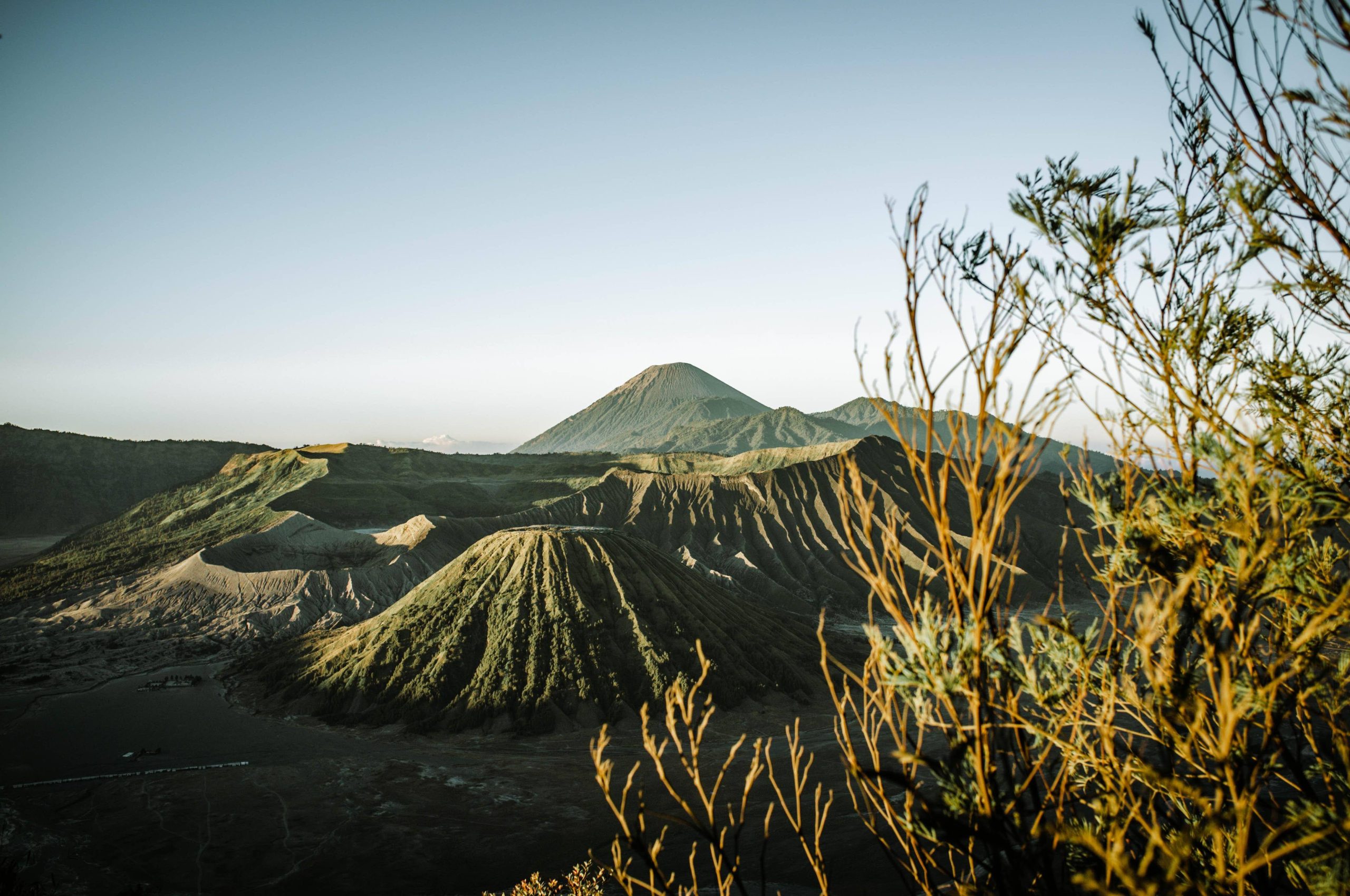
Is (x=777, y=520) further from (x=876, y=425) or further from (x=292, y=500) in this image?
(x=876, y=425)

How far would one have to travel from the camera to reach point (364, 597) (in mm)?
37125

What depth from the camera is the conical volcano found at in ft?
78.3

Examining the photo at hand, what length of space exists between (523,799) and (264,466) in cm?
5601

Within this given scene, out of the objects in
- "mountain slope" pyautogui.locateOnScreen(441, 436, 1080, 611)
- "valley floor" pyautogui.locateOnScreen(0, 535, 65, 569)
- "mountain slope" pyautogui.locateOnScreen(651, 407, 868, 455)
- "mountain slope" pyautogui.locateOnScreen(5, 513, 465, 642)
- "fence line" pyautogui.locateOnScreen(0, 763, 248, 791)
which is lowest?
"fence line" pyautogui.locateOnScreen(0, 763, 248, 791)

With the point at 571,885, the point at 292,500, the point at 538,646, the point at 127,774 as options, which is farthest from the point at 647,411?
the point at 571,885

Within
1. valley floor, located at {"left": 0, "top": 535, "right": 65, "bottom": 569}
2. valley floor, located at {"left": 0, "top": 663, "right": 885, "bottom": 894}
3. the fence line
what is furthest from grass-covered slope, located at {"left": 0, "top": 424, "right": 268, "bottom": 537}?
the fence line

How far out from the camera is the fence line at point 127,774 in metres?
18.3

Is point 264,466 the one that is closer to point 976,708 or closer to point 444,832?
point 444,832

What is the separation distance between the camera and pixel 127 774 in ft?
62.5

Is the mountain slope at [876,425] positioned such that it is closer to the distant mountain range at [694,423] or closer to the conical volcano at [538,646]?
the distant mountain range at [694,423]

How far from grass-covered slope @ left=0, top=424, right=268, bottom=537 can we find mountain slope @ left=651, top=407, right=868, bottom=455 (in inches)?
2723

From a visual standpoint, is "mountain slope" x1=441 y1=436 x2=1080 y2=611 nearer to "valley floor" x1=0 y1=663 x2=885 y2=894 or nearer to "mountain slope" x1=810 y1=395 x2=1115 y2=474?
"valley floor" x1=0 y1=663 x2=885 y2=894

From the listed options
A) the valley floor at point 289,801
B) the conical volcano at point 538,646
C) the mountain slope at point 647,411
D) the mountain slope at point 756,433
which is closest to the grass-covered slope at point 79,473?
the conical volcano at point 538,646

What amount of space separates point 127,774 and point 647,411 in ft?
507
